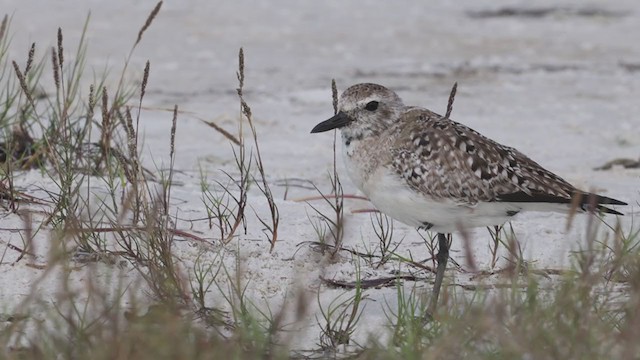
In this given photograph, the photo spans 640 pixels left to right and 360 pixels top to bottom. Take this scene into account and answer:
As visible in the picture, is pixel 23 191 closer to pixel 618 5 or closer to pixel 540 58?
pixel 540 58

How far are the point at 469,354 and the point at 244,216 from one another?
1.84 m

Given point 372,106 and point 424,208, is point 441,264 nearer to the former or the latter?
point 424,208

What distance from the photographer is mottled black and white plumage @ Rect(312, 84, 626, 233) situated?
4.16 meters

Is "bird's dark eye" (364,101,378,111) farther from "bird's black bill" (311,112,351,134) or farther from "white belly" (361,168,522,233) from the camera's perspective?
"white belly" (361,168,522,233)

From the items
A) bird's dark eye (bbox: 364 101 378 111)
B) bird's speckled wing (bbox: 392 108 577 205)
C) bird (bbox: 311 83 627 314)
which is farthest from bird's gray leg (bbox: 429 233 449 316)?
bird's dark eye (bbox: 364 101 378 111)

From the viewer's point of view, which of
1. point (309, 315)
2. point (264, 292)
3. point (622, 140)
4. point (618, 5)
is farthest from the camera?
point (618, 5)

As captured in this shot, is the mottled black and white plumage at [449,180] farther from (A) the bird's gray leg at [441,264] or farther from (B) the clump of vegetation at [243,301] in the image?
(B) the clump of vegetation at [243,301]

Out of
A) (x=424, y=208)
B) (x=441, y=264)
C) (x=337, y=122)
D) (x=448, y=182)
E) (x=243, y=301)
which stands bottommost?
(x=243, y=301)

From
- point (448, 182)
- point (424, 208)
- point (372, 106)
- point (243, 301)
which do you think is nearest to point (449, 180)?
point (448, 182)

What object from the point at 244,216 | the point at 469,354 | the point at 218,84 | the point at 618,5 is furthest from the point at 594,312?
the point at 618,5

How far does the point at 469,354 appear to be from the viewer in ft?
10.7

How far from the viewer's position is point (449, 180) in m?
4.17

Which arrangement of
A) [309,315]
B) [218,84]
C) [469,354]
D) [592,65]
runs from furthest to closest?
[592,65] < [218,84] < [309,315] < [469,354]

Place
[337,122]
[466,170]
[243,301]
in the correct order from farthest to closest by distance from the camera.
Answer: [337,122] < [466,170] < [243,301]
